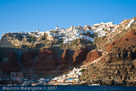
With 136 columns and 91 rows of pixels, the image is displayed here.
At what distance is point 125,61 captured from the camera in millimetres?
111938

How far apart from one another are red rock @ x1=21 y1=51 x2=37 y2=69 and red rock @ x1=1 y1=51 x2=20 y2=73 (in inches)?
222

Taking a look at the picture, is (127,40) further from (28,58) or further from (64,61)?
(28,58)

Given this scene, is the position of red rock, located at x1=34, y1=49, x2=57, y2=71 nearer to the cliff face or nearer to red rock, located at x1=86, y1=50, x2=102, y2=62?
red rock, located at x1=86, y1=50, x2=102, y2=62

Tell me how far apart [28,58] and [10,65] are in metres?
12.7

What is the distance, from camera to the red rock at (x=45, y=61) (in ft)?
491

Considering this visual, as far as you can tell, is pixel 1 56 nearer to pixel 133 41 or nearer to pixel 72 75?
pixel 72 75

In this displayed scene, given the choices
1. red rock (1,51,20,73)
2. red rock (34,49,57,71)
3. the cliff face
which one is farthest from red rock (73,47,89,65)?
red rock (1,51,20,73)

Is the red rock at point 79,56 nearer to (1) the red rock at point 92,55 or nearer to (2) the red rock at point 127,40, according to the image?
(1) the red rock at point 92,55

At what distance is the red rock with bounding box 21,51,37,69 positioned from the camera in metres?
155

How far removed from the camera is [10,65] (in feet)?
490

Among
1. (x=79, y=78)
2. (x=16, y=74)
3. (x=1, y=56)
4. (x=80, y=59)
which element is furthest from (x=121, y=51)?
(x=1, y=56)

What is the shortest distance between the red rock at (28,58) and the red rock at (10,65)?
5.65 m

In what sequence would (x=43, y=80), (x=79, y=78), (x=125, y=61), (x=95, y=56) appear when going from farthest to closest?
(x=95, y=56)
(x=43, y=80)
(x=79, y=78)
(x=125, y=61)

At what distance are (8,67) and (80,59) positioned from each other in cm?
4342
